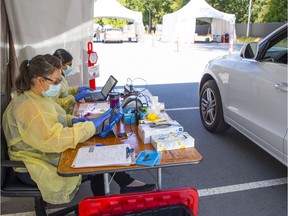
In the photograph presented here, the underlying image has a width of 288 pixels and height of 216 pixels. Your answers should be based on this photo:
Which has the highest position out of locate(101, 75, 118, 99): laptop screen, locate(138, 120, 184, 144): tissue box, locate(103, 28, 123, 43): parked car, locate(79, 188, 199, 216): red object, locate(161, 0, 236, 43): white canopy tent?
locate(161, 0, 236, 43): white canopy tent

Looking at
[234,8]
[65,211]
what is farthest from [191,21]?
[65,211]

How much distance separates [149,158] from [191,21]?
2285cm

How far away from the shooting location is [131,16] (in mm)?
22375

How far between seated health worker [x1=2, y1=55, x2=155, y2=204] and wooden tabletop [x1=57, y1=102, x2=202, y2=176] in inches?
4.2

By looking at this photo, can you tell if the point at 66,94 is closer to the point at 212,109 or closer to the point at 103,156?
the point at 103,156

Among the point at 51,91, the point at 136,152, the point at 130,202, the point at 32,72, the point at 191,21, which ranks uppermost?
the point at 191,21

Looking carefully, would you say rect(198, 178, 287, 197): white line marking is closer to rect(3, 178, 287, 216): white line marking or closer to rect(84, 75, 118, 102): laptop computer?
rect(3, 178, 287, 216): white line marking

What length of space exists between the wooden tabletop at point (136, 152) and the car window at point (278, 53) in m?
1.70

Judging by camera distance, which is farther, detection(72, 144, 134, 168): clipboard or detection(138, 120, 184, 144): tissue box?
detection(138, 120, 184, 144): tissue box

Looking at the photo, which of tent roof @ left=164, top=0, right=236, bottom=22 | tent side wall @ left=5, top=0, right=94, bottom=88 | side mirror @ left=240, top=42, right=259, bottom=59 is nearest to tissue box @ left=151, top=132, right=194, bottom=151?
side mirror @ left=240, top=42, right=259, bottom=59

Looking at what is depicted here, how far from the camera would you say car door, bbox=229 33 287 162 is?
2584 mm

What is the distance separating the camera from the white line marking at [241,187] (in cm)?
282

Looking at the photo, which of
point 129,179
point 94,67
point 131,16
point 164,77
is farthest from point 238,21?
point 129,179

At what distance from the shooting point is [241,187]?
2.92 m
